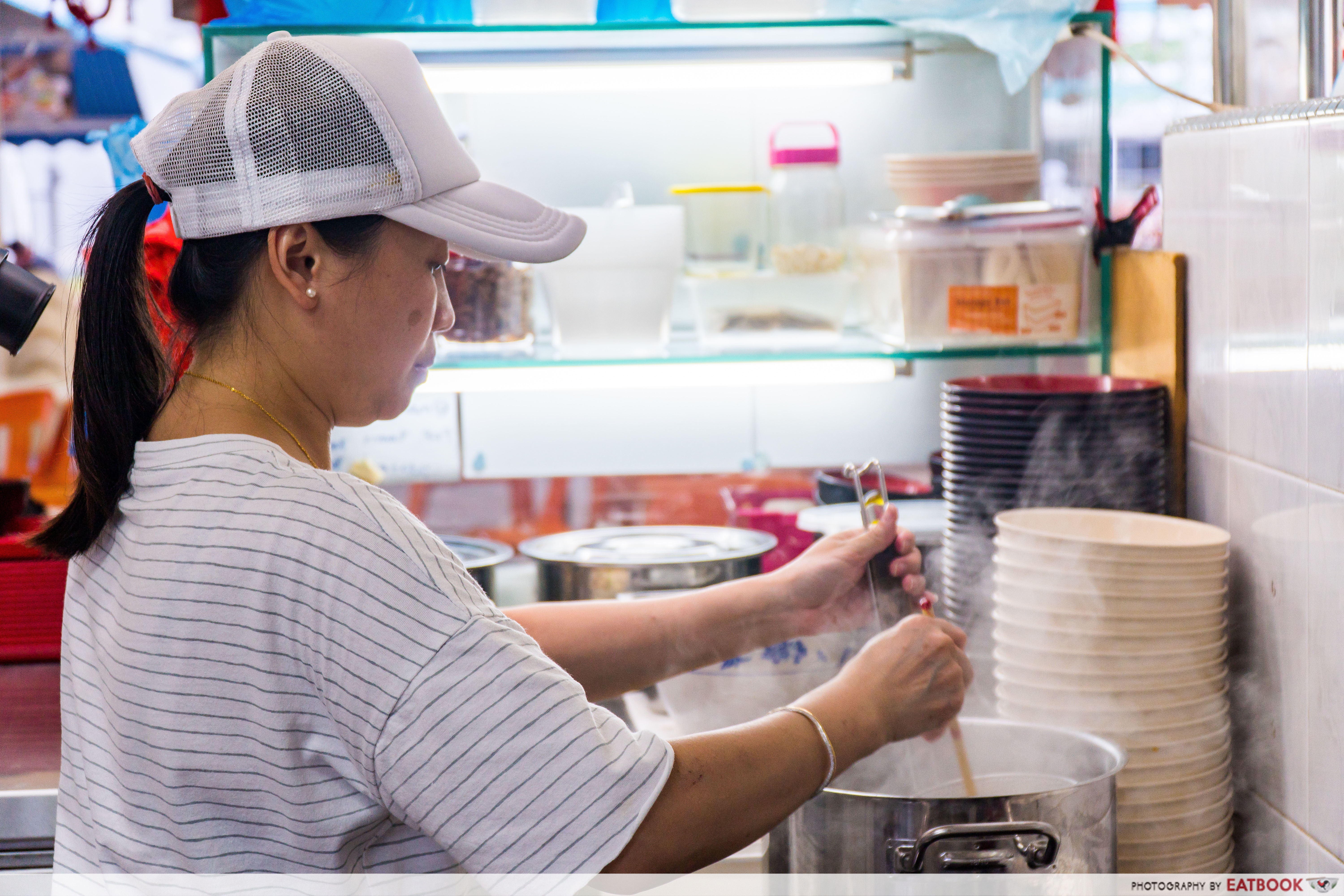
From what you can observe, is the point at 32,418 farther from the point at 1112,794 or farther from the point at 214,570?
the point at 1112,794

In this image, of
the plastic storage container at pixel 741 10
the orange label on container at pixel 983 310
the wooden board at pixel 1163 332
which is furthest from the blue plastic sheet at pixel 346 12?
the wooden board at pixel 1163 332

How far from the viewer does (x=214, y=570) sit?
0.82 metres

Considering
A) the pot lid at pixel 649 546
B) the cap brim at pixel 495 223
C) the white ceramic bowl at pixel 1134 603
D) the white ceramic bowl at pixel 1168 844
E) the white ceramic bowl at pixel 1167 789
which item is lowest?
the white ceramic bowl at pixel 1168 844

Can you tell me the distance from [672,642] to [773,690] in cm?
17

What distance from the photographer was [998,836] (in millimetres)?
1059

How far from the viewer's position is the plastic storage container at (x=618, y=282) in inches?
67.1

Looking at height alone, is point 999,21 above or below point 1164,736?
above

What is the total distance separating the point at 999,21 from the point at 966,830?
3.80ft

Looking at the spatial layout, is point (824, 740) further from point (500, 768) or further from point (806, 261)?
point (806, 261)

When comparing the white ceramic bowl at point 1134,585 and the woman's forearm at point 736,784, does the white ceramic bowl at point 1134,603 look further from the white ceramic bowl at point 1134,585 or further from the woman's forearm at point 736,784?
the woman's forearm at point 736,784

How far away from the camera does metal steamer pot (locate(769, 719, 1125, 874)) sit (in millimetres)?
1061

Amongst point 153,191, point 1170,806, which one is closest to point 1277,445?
point 1170,806

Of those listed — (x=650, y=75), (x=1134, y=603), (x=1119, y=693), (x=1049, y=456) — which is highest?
(x=650, y=75)

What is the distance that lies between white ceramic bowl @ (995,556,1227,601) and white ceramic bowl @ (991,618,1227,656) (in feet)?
0.14
